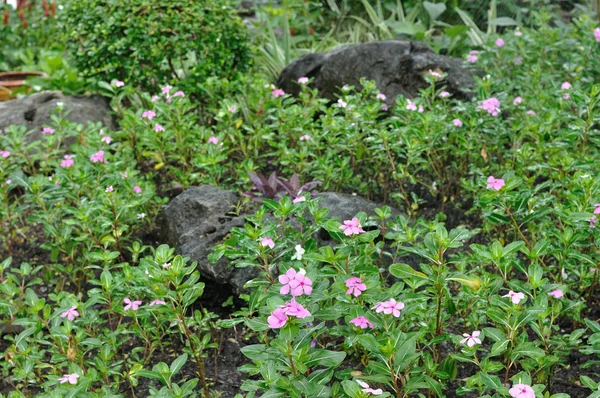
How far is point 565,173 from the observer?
3.26 m

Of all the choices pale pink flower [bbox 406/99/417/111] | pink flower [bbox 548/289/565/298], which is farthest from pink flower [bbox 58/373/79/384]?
pale pink flower [bbox 406/99/417/111]

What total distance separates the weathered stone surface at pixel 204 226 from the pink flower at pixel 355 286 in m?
0.91

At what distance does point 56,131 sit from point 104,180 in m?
1.09

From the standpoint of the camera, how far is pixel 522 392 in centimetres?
185

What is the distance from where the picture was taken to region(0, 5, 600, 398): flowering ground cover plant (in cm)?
218

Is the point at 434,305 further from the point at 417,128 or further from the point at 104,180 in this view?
the point at 104,180

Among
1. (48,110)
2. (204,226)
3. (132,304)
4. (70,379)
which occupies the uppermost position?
(70,379)

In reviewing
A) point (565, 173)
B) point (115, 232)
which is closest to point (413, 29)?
point (565, 173)

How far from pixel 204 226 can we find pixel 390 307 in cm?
144

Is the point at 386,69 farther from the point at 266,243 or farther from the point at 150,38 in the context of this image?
the point at 266,243

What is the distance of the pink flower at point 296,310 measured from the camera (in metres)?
1.96

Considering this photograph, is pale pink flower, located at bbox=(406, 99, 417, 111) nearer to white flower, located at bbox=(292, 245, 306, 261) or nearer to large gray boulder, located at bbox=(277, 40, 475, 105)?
large gray boulder, located at bbox=(277, 40, 475, 105)

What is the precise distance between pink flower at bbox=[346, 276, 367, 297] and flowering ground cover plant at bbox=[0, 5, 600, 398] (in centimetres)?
3

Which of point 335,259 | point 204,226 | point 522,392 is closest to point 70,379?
point 335,259
